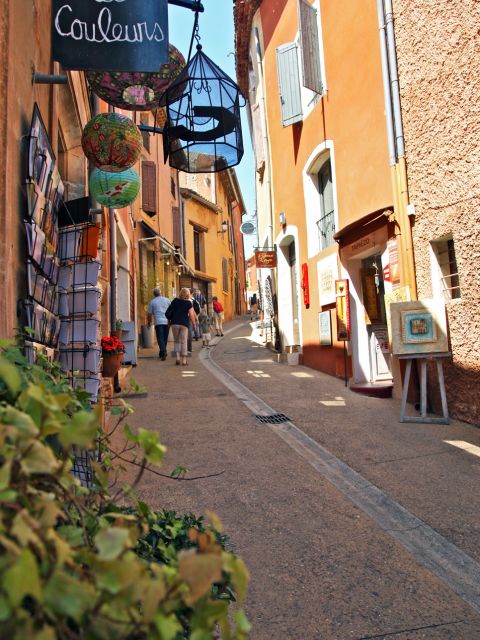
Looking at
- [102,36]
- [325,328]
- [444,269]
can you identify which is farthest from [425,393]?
[102,36]

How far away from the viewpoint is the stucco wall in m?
5.16

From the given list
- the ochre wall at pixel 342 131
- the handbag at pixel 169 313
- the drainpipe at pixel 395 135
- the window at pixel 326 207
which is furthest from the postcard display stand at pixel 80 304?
the handbag at pixel 169 313

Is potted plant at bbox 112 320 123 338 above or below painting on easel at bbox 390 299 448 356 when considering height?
above

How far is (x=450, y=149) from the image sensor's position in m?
5.48

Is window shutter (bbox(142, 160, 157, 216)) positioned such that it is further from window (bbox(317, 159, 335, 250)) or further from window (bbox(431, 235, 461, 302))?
window (bbox(431, 235, 461, 302))

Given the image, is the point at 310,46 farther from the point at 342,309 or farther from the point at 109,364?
the point at 109,364

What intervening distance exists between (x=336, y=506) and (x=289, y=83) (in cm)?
883

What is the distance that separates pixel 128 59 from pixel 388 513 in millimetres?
3624

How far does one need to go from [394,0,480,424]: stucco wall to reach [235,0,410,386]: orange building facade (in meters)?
0.43

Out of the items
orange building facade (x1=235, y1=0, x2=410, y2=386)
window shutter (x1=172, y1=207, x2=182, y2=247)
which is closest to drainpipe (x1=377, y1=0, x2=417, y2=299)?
orange building facade (x1=235, y1=0, x2=410, y2=386)

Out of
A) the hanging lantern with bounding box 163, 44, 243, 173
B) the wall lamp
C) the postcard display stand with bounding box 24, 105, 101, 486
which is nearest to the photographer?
the postcard display stand with bounding box 24, 105, 101, 486

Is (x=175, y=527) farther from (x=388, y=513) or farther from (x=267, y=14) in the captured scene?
(x=267, y=14)

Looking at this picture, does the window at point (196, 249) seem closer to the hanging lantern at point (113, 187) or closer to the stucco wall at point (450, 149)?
the stucco wall at point (450, 149)

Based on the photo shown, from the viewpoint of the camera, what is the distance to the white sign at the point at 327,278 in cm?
849
